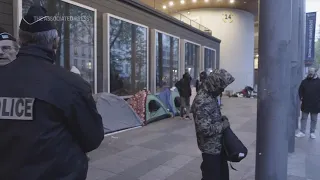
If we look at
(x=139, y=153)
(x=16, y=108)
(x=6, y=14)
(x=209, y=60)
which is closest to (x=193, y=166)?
(x=139, y=153)

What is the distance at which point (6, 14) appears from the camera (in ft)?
19.4

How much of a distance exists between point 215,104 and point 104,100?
5017mm

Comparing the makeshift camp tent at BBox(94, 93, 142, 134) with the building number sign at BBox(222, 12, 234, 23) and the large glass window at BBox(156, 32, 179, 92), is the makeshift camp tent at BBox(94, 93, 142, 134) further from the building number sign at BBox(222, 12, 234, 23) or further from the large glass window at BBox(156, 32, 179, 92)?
the building number sign at BBox(222, 12, 234, 23)

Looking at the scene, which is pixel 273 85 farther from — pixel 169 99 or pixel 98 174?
pixel 169 99

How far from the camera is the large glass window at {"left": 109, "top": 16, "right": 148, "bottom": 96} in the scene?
368 inches

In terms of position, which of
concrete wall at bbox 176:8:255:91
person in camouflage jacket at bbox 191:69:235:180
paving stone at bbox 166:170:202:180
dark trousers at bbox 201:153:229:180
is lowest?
paving stone at bbox 166:170:202:180

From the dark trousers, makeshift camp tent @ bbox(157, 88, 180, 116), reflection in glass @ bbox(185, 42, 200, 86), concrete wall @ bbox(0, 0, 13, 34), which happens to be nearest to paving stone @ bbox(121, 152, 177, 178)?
the dark trousers

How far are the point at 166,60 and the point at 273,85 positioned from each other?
10620 millimetres

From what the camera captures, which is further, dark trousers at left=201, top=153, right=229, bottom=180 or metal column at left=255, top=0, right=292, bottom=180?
dark trousers at left=201, top=153, right=229, bottom=180

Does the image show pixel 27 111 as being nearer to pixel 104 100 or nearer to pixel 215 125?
pixel 215 125

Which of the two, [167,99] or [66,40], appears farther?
[167,99]

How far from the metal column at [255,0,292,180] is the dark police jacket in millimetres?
1956

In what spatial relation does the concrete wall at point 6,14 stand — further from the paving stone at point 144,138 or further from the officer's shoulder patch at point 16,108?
the officer's shoulder patch at point 16,108

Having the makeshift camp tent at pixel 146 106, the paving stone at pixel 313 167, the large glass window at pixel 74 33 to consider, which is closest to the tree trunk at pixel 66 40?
the large glass window at pixel 74 33
